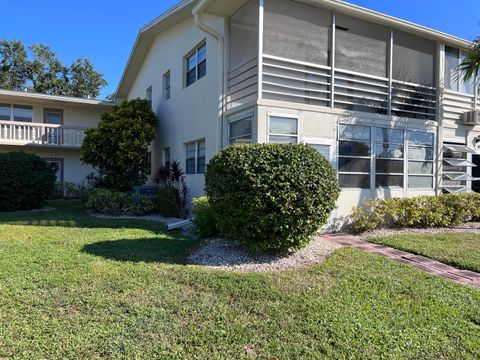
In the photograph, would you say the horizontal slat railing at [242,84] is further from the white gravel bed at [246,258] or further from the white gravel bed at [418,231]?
the white gravel bed at [418,231]

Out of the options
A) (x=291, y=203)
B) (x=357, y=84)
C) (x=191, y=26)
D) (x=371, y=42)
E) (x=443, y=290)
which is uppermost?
(x=191, y=26)

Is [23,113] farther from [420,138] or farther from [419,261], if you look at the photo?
[419,261]

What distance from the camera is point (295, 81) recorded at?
28.5ft

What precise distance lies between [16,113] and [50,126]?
2.53 meters

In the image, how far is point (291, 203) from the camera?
5254mm

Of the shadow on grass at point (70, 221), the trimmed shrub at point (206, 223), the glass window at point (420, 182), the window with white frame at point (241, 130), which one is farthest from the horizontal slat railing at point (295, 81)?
the shadow on grass at point (70, 221)

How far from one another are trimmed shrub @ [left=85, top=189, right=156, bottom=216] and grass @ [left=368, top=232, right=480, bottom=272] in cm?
756

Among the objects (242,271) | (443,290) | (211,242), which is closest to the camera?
(443,290)

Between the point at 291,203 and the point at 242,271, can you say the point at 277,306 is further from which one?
the point at 291,203

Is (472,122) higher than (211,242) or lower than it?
higher

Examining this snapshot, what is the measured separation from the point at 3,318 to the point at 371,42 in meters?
10.3

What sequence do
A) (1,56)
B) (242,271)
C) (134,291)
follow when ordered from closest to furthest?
(134,291), (242,271), (1,56)

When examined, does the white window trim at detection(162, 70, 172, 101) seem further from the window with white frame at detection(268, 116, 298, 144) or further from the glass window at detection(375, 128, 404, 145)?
the glass window at detection(375, 128, 404, 145)

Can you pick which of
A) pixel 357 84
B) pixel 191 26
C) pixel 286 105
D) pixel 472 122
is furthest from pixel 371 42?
pixel 191 26
